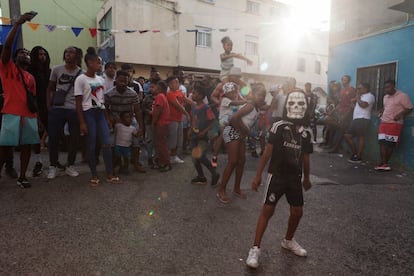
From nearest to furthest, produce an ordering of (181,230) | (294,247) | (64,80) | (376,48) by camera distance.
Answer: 1. (294,247)
2. (181,230)
3. (64,80)
4. (376,48)

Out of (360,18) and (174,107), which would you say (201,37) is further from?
(174,107)

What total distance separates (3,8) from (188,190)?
25.2m

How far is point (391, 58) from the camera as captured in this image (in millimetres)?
7680

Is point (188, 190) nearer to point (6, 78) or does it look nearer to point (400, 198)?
point (6, 78)

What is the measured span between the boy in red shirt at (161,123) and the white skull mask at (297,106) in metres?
3.39

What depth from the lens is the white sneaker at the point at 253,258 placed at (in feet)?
8.96

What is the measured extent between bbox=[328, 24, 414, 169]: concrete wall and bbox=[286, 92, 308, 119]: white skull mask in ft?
17.7

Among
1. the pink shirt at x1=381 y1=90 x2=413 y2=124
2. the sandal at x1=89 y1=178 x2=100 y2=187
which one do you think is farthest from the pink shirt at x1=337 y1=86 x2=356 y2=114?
the sandal at x1=89 y1=178 x2=100 y2=187

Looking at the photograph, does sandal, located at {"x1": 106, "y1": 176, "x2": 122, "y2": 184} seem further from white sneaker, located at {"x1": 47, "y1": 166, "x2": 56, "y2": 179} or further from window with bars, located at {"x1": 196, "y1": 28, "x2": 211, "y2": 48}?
window with bars, located at {"x1": 196, "y1": 28, "x2": 211, "y2": 48}

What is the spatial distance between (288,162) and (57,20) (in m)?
26.1

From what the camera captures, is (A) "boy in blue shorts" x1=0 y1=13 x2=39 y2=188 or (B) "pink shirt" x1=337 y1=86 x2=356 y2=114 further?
(B) "pink shirt" x1=337 y1=86 x2=356 y2=114

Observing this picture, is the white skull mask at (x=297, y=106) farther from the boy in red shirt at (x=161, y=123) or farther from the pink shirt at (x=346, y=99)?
the pink shirt at (x=346, y=99)

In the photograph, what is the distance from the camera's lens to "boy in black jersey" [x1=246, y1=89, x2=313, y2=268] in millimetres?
2904

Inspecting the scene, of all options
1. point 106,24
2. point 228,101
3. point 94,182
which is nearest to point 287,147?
point 228,101
